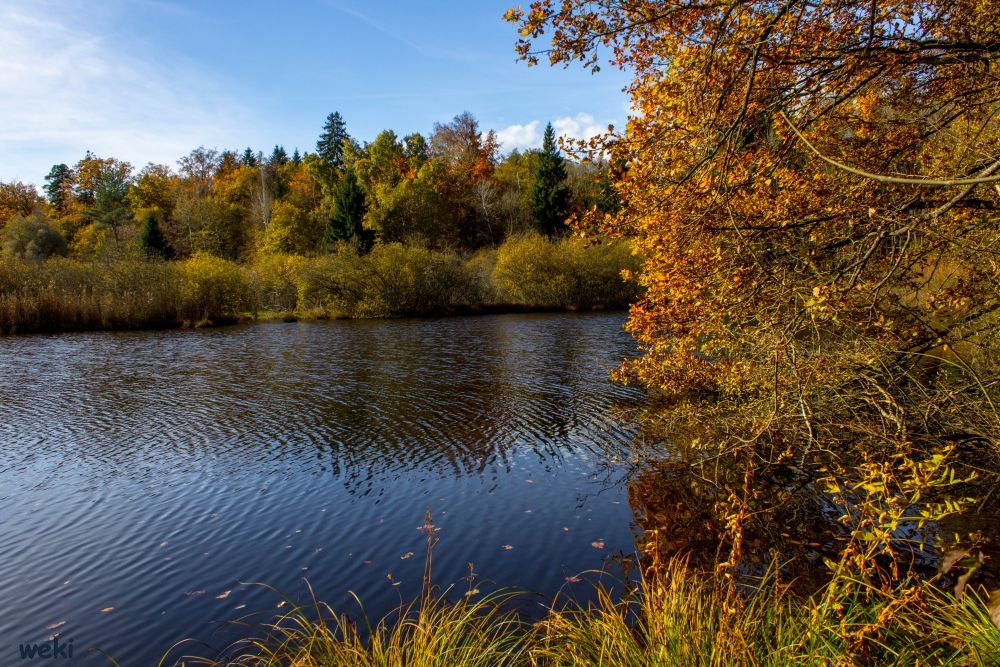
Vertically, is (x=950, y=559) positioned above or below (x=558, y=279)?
below

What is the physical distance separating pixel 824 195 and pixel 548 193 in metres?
56.0

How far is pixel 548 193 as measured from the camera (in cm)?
6219

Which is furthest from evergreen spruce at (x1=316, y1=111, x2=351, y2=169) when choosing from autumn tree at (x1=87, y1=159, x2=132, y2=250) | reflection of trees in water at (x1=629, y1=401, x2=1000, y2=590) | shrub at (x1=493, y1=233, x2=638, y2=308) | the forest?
reflection of trees in water at (x1=629, y1=401, x2=1000, y2=590)

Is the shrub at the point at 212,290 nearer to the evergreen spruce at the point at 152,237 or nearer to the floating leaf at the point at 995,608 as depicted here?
the evergreen spruce at the point at 152,237

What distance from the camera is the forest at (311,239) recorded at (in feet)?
131

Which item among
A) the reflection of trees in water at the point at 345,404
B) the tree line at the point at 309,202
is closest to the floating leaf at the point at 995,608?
the reflection of trees in water at the point at 345,404

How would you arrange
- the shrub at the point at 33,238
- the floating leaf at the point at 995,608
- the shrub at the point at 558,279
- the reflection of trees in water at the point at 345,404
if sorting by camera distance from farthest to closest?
the shrub at the point at 33,238
the shrub at the point at 558,279
the reflection of trees in water at the point at 345,404
the floating leaf at the point at 995,608

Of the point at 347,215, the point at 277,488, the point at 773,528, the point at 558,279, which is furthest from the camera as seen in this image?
the point at 347,215

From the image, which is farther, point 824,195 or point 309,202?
point 309,202

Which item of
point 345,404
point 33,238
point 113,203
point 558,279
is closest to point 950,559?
point 345,404

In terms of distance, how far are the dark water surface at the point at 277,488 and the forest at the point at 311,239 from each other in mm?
13058

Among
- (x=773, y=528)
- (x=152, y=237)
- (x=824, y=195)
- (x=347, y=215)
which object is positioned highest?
(x=347, y=215)

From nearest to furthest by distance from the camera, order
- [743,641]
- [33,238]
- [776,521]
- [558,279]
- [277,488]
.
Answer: [743,641] < [776,521] < [277,488] < [558,279] < [33,238]

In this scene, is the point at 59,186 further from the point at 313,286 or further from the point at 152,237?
the point at 313,286
